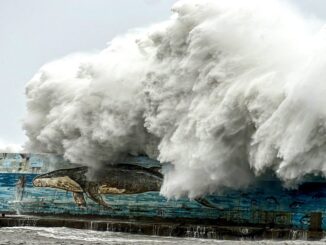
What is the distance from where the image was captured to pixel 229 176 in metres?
25.9

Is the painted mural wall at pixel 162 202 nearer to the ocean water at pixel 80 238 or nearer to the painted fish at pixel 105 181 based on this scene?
the painted fish at pixel 105 181

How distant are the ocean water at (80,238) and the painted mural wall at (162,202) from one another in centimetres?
226

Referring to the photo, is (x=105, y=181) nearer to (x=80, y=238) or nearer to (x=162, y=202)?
(x=162, y=202)

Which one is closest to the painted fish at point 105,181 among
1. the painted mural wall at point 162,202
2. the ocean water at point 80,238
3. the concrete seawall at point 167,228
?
the painted mural wall at point 162,202

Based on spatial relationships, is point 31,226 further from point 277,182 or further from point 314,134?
point 314,134

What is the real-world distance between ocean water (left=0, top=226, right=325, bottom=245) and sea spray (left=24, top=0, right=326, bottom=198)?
2.75m

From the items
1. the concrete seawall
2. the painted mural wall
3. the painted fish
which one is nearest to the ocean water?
the concrete seawall

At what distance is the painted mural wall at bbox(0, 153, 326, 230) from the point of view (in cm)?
2567

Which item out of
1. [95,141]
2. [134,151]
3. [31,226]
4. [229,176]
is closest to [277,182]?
[229,176]

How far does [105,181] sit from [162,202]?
3176 mm

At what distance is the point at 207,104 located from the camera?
85.9 feet

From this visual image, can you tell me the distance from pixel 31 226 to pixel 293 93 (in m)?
13.6

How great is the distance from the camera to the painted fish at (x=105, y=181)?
97.1ft

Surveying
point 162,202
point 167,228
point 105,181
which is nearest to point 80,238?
point 167,228
